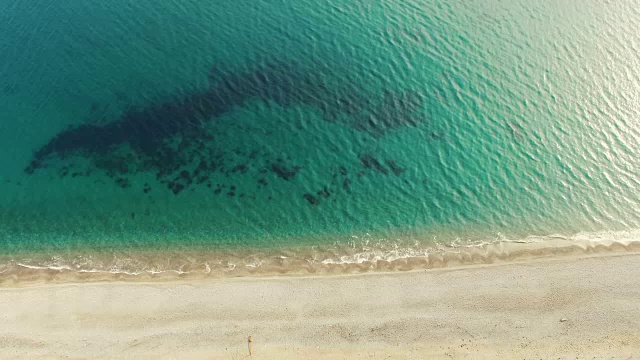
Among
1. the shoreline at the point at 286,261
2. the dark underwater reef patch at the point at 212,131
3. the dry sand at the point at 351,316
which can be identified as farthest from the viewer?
the dark underwater reef patch at the point at 212,131

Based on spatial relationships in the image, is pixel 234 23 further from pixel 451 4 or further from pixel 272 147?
pixel 451 4

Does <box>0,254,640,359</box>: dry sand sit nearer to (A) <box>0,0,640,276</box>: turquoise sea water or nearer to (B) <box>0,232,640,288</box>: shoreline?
(B) <box>0,232,640,288</box>: shoreline

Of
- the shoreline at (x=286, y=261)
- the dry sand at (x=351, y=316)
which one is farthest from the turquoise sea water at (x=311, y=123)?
the dry sand at (x=351, y=316)

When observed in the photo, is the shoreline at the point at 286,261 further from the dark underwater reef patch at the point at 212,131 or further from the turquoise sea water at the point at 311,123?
the dark underwater reef patch at the point at 212,131

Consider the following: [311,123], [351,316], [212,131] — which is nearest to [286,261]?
[351,316]

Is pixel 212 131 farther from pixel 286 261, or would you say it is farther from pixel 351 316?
pixel 351 316

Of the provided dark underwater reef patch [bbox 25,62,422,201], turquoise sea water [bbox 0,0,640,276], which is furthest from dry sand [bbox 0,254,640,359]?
dark underwater reef patch [bbox 25,62,422,201]

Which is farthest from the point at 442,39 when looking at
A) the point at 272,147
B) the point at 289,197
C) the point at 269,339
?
the point at 269,339
